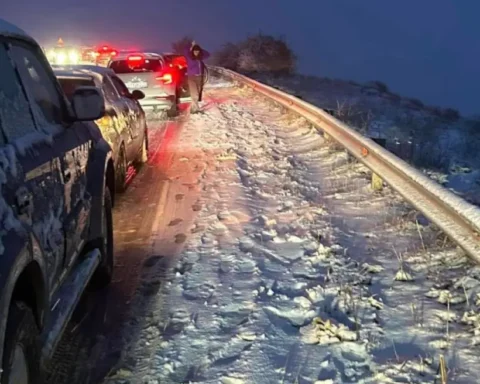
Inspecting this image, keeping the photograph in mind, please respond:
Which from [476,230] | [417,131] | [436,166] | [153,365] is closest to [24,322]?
[153,365]

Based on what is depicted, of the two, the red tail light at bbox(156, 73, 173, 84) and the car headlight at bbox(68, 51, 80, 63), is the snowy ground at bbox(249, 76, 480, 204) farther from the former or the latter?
the car headlight at bbox(68, 51, 80, 63)

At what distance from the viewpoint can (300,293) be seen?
17.6 feet

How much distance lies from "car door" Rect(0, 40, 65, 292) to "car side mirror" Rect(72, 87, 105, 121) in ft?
2.30

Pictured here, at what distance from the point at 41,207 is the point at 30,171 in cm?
23

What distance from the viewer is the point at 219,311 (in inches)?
204

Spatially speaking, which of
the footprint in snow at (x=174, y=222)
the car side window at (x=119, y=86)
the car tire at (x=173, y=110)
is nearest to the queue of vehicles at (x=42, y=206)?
the footprint in snow at (x=174, y=222)

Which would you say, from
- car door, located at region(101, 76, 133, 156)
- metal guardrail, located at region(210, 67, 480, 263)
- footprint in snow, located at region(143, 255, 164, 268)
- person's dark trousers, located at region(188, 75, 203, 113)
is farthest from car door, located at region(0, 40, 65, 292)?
person's dark trousers, located at region(188, 75, 203, 113)

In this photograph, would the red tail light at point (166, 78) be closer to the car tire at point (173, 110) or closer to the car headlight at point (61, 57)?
the car tire at point (173, 110)

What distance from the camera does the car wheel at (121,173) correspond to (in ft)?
30.4

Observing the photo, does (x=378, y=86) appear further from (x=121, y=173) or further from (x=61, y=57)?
(x=121, y=173)

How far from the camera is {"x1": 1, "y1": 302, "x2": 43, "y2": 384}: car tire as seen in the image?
294 cm

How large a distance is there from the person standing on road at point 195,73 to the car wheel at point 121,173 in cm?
1009

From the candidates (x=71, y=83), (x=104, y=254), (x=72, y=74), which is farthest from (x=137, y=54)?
(x=104, y=254)

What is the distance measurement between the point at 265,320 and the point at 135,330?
0.90 meters
